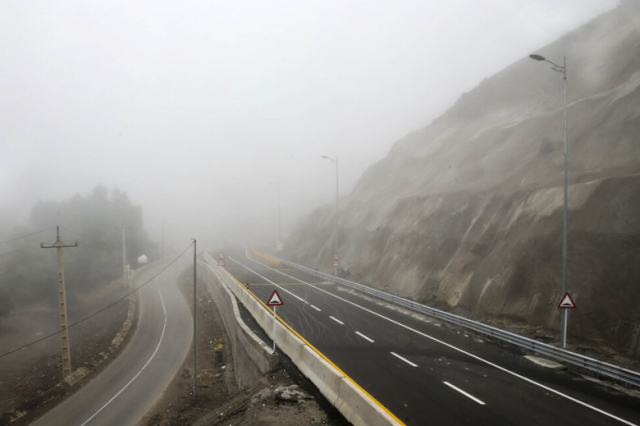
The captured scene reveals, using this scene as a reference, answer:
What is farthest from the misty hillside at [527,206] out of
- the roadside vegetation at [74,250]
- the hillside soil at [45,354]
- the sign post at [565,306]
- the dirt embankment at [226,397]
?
the roadside vegetation at [74,250]

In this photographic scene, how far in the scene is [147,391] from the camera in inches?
1008

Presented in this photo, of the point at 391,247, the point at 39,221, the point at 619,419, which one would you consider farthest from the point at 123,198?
the point at 619,419

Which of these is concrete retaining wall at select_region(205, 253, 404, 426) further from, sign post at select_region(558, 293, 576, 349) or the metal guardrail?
sign post at select_region(558, 293, 576, 349)

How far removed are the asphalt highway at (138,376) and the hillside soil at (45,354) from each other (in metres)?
0.97

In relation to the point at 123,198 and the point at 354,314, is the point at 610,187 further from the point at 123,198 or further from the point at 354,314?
the point at 123,198

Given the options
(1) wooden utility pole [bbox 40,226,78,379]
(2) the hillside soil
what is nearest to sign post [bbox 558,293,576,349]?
(1) wooden utility pole [bbox 40,226,78,379]

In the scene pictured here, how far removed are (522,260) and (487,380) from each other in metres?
8.33

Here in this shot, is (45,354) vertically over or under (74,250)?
under

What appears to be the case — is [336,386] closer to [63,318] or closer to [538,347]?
[538,347]

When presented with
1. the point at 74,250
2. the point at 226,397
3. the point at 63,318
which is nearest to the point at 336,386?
the point at 226,397

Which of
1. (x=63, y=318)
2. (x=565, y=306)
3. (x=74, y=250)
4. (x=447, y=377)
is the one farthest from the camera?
(x=74, y=250)

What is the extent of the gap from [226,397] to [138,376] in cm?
996

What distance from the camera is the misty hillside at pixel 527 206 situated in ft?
49.3

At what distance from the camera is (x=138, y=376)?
2831 cm
